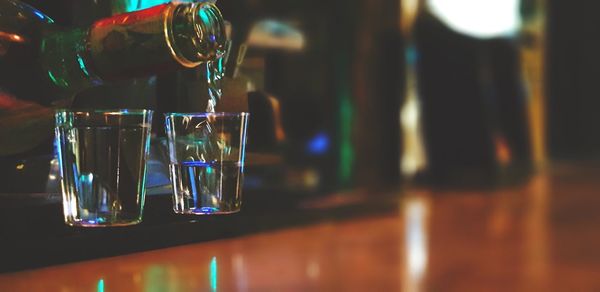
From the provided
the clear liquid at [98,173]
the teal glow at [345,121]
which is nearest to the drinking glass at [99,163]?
Result: the clear liquid at [98,173]

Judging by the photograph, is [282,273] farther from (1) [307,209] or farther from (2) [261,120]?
(1) [307,209]

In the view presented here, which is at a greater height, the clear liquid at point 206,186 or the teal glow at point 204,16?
the teal glow at point 204,16

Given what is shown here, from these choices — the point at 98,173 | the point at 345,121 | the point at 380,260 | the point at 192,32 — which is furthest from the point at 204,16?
the point at 345,121

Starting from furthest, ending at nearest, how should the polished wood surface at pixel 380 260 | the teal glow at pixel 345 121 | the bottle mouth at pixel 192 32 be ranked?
1. the teal glow at pixel 345 121
2. the polished wood surface at pixel 380 260
3. the bottle mouth at pixel 192 32

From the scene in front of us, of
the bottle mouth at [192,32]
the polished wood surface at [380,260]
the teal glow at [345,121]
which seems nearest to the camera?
the bottle mouth at [192,32]

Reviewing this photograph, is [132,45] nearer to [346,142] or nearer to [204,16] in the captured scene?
[204,16]

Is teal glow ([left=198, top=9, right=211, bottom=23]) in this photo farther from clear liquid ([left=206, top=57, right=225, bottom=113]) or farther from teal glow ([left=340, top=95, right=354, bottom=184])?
teal glow ([left=340, top=95, right=354, bottom=184])

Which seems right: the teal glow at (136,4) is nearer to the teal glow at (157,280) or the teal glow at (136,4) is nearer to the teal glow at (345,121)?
the teal glow at (157,280)

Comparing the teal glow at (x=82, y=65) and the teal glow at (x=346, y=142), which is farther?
the teal glow at (x=346, y=142)
